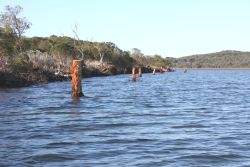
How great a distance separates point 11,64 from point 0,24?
82.2 feet

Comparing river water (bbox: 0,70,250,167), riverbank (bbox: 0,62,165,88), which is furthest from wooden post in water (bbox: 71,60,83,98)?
riverbank (bbox: 0,62,165,88)

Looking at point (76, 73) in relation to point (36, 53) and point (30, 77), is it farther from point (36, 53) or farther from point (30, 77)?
point (36, 53)

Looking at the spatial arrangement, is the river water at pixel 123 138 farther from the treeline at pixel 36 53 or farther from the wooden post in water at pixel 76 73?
the treeline at pixel 36 53

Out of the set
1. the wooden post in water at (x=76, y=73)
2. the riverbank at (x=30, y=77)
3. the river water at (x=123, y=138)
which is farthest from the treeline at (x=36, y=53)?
the river water at (x=123, y=138)

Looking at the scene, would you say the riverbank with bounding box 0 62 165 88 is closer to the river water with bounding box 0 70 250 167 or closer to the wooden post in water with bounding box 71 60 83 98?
the wooden post in water with bounding box 71 60 83 98

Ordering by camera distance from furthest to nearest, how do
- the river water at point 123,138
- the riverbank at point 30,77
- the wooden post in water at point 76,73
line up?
the riverbank at point 30,77 < the wooden post in water at point 76,73 < the river water at point 123,138

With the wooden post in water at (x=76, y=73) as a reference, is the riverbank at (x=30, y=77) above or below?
below

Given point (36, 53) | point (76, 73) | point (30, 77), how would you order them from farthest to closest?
point (36, 53), point (30, 77), point (76, 73)

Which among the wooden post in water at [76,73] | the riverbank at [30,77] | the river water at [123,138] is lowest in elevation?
the river water at [123,138]

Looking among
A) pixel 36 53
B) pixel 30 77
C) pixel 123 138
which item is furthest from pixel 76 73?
pixel 36 53

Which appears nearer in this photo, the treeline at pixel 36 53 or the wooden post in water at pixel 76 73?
the wooden post in water at pixel 76 73

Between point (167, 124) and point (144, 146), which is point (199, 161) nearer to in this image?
point (144, 146)

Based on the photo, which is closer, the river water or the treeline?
the river water

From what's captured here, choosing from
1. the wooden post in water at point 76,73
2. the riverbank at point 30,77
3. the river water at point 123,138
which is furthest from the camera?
the riverbank at point 30,77
